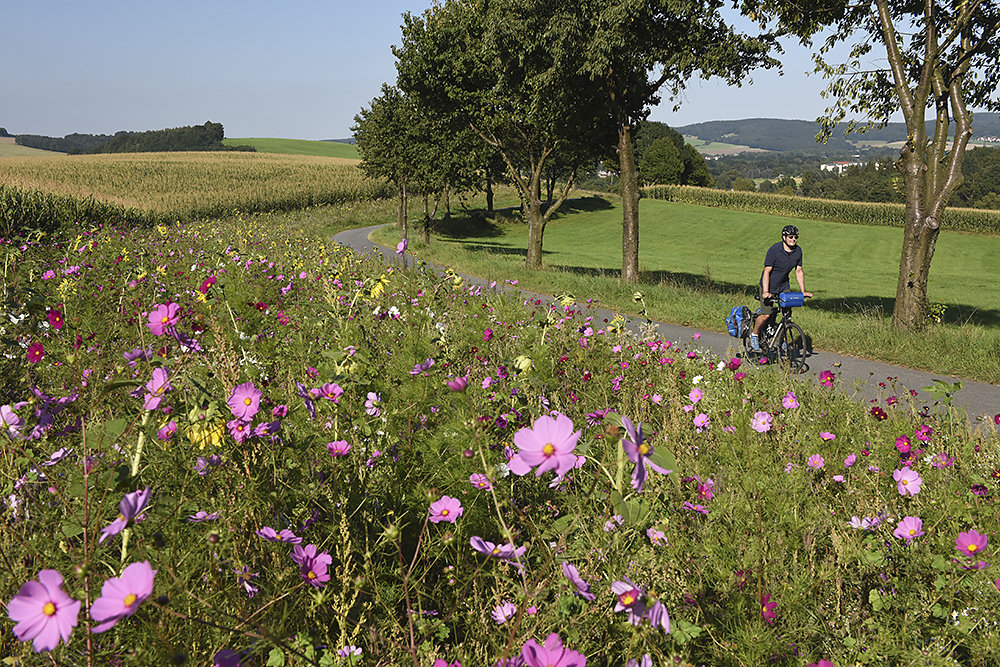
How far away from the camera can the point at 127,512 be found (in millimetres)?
1164

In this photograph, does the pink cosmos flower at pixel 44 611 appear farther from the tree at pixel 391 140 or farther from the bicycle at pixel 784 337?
the tree at pixel 391 140

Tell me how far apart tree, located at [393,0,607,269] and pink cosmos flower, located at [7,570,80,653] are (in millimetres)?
14174

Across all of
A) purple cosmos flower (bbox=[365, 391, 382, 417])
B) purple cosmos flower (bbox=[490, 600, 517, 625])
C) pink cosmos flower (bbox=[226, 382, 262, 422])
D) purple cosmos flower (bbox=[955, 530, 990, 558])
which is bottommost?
purple cosmos flower (bbox=[490, 600, 517, 625])

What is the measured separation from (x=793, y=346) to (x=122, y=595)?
7.97 meters

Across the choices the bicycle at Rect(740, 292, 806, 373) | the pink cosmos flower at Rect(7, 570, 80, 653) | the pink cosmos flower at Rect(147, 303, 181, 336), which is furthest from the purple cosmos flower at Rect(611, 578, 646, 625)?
the bicycle at Rect(740, 292, 806, 373)

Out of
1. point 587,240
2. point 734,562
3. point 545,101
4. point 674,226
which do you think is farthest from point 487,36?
point 674,226

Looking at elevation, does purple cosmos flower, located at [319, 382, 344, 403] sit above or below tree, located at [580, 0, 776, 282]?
below

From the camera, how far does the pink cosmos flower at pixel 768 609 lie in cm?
210

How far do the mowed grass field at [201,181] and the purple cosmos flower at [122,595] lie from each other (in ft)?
130

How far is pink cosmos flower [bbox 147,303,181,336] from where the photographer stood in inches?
83.0

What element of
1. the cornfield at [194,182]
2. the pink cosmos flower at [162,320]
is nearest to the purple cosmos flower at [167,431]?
the pink cosmos flower at [162,320]

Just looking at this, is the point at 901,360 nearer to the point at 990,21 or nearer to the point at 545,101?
the point at 990,21

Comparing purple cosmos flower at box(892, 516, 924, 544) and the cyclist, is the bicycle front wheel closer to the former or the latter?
the cyclist

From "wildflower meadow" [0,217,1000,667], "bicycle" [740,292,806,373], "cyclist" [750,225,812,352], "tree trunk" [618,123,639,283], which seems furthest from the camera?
"tree trunk" [618,123,639,283]
